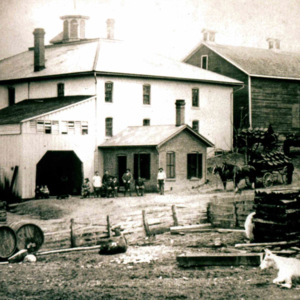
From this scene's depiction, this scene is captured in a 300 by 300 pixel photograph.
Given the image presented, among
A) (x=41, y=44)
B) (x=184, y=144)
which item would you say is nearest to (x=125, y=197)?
(x=184, y=144)

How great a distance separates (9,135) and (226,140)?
12.9 metres

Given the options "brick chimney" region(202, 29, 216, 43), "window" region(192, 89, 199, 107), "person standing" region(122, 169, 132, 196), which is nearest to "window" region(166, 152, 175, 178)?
"person standing" region(122, 169, 132, 196)

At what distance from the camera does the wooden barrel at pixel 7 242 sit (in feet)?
50.9

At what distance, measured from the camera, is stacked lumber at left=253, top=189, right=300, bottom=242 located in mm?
15734

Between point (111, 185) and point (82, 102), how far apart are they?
15.4 feet

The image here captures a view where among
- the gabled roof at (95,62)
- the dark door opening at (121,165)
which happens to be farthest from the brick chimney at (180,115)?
the dark door opening at (121,165)

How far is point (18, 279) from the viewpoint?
1338 centimetres

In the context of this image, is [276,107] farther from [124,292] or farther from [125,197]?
[124,292]

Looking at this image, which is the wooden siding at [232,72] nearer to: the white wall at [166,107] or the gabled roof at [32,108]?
the white wall at [166,107]

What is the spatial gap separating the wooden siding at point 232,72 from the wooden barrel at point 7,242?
766 inches

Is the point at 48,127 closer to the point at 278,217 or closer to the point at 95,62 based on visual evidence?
the point at 95,62

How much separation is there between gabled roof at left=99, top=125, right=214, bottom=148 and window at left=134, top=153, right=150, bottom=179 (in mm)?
549

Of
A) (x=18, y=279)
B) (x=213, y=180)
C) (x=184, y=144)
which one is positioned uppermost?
(x=184, y=144)

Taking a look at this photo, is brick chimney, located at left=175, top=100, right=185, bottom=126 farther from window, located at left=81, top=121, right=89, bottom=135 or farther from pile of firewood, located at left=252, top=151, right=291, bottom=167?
pile of firewood, located at left=252, top=151, right=291, bottom=167
